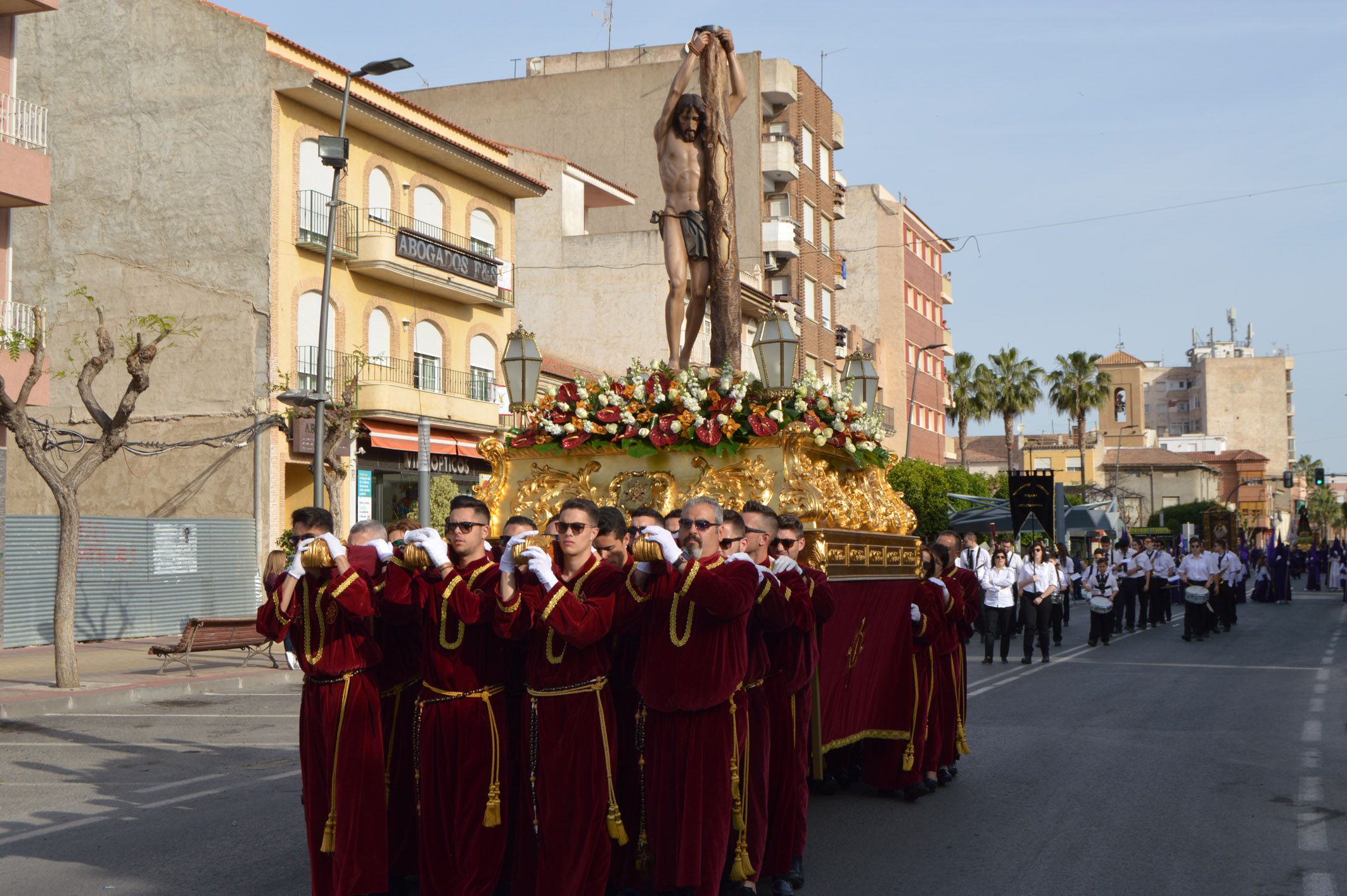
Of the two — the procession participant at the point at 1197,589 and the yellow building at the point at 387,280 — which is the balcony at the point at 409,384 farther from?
the procession participant at the point at 1197,589

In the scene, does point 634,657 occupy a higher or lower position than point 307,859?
higher

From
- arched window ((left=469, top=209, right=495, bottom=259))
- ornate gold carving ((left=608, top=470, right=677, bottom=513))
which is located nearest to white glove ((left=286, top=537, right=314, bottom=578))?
ornate gold carving ((left=608, top=470, right=677, bottom=513))

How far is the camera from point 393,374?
29.0 metres

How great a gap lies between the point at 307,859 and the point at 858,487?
170 inches

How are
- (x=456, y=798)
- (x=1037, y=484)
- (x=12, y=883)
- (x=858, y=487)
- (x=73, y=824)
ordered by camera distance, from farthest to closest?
(x=1037, y=484)
(x=858, y=487)
(x=73, y=824)
(x=12, y=883)
(x=456, y=798)

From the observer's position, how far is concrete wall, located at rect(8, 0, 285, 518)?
26234 mm

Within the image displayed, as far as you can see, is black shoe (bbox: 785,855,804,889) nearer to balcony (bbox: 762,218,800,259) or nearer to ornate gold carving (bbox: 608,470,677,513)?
ornate gold carving (bbox: 608,470,677,513)

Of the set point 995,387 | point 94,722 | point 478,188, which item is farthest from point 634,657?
point 995,387

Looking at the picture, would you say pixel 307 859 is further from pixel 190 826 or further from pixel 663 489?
pixel 663 489

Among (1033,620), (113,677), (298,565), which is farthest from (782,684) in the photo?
(1033,620)

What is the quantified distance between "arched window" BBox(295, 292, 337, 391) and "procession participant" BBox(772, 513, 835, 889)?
20.6 meters

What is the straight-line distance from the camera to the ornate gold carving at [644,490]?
8.59 m

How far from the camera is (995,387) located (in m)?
64.0

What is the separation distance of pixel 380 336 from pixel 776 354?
2153 cm
